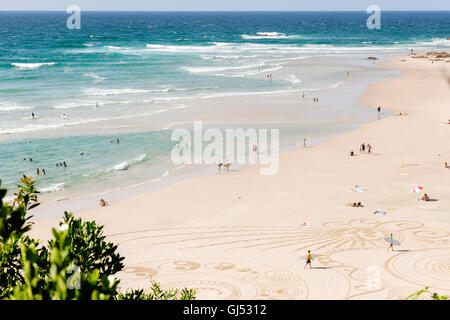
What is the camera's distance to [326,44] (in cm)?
13162

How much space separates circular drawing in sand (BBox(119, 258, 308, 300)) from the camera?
59.9 feet

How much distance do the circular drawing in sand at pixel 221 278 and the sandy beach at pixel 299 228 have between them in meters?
0.04

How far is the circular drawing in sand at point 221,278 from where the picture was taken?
59.9ft

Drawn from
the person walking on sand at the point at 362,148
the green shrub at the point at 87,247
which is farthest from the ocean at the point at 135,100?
the green shrub at the point at 87,247

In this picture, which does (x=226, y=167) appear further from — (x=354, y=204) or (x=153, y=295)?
(x=153, y=295)

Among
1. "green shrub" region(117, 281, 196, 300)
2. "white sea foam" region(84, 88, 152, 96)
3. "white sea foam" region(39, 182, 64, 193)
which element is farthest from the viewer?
"white sea foam" region(84, 88, 152, 96)

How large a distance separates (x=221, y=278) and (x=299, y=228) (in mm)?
6247

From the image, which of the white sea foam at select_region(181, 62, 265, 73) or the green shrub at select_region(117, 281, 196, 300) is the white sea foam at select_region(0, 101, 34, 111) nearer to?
the white sea foam at select_region(181, 62, 265, 73)

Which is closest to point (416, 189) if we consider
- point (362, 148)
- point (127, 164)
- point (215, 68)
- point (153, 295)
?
point (362, 148)

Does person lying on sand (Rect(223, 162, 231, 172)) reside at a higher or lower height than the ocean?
lower

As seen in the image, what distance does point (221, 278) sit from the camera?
19.4 metres

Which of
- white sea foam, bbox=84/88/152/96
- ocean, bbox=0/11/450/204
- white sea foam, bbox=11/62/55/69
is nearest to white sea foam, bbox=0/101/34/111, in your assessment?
ocean, bbox=0/11/450/204

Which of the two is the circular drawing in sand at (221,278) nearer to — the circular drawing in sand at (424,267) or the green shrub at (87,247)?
the circular drawing in sand at (424,267)

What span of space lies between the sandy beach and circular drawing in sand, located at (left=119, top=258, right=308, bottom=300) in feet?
0.13
